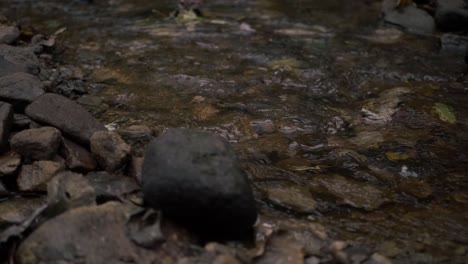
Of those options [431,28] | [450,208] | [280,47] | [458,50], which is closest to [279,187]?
[450,208]

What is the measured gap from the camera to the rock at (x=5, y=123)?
3.47m

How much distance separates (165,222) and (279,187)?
0.93 meters

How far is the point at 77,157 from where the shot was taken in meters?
3.47

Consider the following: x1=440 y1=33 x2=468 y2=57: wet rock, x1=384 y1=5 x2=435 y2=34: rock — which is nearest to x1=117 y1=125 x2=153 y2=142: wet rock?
x1=440 y1=33 x2=468 y2=57: wet rock

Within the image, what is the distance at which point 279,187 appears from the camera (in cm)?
349

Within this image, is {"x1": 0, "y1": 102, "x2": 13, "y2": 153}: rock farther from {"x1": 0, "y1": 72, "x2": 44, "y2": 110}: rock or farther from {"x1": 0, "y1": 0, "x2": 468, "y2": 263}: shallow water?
{"x1": 0, "y1": 0, "x2": 468, "y2": 263}: shallow water

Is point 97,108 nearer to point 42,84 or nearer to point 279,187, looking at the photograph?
point 42,84

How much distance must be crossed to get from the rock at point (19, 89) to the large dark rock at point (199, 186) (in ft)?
4.92

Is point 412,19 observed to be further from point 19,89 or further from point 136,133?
point 19,89

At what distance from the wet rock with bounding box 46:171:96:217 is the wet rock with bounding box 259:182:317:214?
119cm

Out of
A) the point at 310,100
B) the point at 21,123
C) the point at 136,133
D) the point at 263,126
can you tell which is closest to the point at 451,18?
the point at 310,100

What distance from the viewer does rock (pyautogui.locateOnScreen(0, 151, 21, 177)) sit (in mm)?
3305

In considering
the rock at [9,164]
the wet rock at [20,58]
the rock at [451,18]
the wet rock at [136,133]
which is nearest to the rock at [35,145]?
the rock at [9,164]

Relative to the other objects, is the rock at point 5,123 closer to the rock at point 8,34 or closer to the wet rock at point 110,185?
the wet rock at point 110,185
